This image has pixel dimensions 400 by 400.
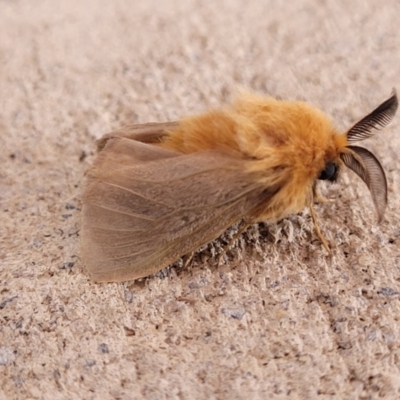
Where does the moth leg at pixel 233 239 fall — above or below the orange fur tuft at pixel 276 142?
below

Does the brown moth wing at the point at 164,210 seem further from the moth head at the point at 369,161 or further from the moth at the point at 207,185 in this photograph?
the moth head at the point at 369,161

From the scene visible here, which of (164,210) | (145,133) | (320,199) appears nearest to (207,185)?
(164,210)

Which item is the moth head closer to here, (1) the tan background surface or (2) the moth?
(2) the moth

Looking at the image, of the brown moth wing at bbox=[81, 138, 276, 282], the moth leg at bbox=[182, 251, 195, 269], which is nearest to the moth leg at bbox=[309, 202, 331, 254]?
the brown moth wing at bbox=[81, 138, 276, 282]

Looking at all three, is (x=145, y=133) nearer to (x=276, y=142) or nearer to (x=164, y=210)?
(x=164, y=210)

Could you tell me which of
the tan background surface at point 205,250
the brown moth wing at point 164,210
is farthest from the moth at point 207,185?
the tan background surface at point 205,250

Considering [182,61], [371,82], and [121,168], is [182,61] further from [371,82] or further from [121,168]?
[121,168]

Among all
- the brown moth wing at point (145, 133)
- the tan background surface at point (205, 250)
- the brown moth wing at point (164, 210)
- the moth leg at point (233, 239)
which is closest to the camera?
the tan background surface at point (205, 250)

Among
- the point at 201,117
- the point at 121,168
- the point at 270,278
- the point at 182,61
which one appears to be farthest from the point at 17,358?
the point at 182,61
